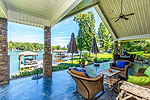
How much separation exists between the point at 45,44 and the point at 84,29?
7.24 m

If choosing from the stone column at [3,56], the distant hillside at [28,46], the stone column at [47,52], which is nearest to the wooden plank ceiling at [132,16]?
the stone column at [47,52]

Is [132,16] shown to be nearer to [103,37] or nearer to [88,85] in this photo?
[103,37]

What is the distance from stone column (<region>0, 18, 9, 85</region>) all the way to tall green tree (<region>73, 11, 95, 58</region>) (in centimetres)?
767

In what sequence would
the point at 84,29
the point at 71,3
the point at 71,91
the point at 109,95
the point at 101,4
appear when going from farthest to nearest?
the point at 84,29, the point at 101,4, the point at 71,91, the point at 109,95, the point at 71,3

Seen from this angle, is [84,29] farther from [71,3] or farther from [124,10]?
[71,3]

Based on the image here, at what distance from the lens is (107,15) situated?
7.71 m

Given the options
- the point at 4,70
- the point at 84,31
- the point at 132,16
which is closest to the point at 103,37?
the point at 84,31

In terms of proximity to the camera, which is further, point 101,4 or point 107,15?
point 107,15

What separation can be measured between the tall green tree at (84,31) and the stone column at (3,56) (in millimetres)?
7673

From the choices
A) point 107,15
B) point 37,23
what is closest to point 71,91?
point 37,23

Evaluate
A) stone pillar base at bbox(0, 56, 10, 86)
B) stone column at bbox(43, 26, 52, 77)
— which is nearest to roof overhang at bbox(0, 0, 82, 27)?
stone column at bbox(43, 26, 52, 77)

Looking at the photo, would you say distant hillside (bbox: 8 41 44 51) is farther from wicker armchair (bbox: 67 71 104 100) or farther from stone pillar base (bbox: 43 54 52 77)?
wicker armchair (bbox: 67 71 104 100)

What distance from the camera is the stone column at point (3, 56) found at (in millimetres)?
3150

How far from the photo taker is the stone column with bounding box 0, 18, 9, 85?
10.3ft
